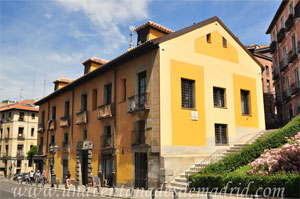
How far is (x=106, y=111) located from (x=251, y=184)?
13.1 m

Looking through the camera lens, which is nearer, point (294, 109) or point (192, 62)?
point (192, 62)

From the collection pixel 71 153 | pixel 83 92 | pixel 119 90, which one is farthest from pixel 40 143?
pixel 119 90

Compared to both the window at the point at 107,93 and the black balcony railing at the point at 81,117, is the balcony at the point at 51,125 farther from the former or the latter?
the window at the point at 107,93

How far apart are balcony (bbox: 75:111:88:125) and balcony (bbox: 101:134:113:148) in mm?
3561

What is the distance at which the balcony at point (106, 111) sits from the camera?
22.5 metres

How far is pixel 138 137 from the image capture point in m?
19.8

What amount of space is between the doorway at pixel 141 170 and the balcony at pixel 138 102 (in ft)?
9.96

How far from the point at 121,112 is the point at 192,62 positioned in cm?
638

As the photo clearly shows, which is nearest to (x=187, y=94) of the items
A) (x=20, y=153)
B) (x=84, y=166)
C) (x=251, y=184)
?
(x=251, y=184)

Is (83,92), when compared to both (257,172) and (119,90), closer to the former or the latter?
(119,90)

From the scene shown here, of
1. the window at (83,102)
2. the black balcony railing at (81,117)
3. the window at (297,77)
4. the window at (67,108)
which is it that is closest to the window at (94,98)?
the black balcony railing at (81,117)

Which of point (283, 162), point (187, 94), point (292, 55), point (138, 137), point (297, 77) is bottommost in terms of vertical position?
point (283, 162)

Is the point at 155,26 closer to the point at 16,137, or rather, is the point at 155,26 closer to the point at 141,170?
the point at 141,170

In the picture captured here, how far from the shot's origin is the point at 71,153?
93.9ft
